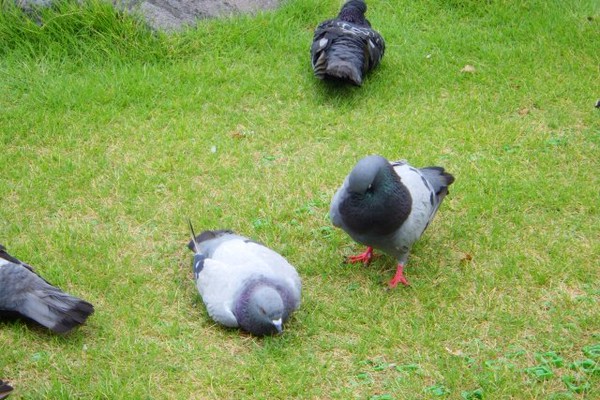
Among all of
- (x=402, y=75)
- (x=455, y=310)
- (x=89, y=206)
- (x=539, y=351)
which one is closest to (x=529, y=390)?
(x=539, y=351)

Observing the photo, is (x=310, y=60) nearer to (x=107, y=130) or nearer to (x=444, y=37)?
(x=444, y=37)

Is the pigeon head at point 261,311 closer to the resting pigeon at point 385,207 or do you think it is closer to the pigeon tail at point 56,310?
the resting pigeon at point 385,207

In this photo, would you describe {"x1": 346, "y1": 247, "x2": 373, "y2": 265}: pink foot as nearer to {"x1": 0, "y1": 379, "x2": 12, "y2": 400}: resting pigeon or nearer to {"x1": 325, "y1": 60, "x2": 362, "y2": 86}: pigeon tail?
{"x1": 325, "y1": 60, "x2": 362, "y2": 86}: pigeon tail

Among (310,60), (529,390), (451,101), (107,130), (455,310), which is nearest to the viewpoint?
(529,390)

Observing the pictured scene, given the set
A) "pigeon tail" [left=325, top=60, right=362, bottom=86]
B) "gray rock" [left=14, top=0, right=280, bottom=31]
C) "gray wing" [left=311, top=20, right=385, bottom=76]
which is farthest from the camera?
"gray rock" [left=14, top=0, right=280, bottom=31]

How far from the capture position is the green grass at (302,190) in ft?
12.8

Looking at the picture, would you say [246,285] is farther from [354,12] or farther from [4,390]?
[354,12]

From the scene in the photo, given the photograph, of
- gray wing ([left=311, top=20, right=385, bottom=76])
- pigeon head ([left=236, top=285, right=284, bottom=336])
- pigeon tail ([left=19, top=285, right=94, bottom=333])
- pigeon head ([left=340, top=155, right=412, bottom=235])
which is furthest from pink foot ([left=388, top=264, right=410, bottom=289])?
gray wing ([left=311, top=20, right=385, bottom=76])

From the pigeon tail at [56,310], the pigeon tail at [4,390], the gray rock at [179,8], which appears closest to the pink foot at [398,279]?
the pigeon tail at [56,310]

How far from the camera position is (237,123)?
20.6ft

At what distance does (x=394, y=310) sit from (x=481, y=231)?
108 centimetres

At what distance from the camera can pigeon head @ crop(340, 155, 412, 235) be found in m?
4.16

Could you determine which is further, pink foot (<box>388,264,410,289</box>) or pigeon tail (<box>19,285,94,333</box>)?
pink foot (<box>388,264,410,289</box>)

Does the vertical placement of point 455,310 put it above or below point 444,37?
below
